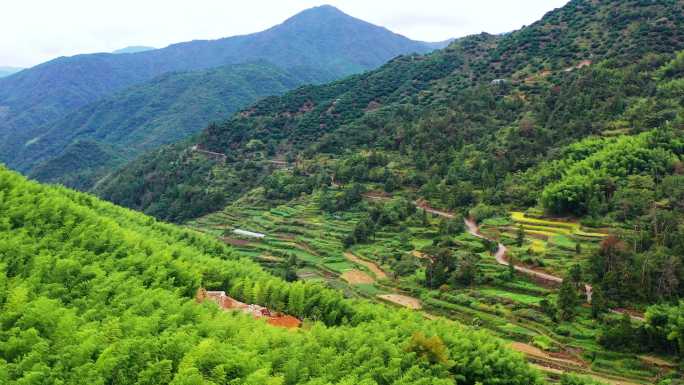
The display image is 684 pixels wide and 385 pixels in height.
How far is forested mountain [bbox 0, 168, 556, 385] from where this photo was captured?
1028 cm

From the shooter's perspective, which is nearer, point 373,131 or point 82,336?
point 82,336

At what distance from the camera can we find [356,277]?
35438mm

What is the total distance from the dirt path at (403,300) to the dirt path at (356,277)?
9.98 ft

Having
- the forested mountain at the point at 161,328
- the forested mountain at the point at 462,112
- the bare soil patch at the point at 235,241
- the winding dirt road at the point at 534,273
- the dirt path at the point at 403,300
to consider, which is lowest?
the dirt path at the point at 403,300

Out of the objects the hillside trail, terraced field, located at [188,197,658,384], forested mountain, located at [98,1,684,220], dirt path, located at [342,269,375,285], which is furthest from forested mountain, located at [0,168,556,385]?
forested mountain, located at [98,1,684,220]

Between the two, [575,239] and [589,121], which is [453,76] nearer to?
[589,121]

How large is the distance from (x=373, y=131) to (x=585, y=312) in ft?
149

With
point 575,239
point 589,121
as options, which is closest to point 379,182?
point 589,121

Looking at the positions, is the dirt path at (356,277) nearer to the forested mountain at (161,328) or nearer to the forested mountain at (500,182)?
the forested mountain at (500,182)

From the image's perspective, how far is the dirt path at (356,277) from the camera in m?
34.4

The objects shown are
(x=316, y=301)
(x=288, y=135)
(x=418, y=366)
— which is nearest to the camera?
(x=418, y=366)

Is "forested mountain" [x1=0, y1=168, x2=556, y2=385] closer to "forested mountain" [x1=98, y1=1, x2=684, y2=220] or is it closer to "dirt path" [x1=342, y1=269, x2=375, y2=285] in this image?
"dirt path" [x1=342, y1=269, x2=375, y2=285]

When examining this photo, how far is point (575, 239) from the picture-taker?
105 feet

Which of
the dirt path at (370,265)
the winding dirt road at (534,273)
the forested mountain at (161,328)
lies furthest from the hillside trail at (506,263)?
the forested mountain at (161,328)
